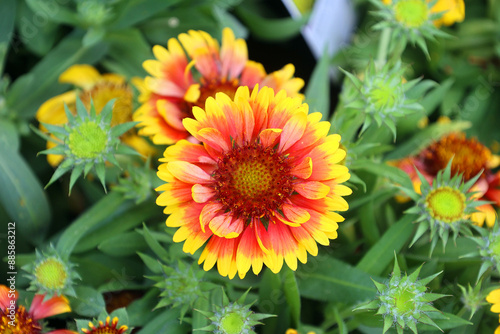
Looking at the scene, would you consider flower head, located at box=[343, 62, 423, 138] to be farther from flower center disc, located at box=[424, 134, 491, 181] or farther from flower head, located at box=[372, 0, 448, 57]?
flower center disc, located at box=[424, 134, 491, 181]

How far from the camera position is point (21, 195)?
37.7 inches

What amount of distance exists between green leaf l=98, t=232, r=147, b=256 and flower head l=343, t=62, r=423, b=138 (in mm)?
424

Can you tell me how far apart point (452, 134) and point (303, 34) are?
425 millimetres

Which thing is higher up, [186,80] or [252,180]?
[186,80]

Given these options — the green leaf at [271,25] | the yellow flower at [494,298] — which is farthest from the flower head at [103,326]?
the green leaf at [271,25]

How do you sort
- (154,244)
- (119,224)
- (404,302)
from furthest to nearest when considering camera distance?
1. (119,224)
2. (154,244)
3. (404,302)

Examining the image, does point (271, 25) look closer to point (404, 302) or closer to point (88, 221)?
point (88, 221)

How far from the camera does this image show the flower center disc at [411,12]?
0.80m

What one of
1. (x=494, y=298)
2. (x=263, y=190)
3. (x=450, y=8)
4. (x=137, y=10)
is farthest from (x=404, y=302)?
(x=137, y=10)

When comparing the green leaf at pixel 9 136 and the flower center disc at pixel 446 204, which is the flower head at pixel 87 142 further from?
the flower center disc at pixel 446 204

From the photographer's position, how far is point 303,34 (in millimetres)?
1153

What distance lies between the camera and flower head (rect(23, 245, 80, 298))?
72 cm

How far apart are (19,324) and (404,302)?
1.90ft

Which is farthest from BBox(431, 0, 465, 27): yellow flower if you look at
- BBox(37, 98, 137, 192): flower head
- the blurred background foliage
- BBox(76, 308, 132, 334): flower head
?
BBox(76, 308, 132, 334): flower head
